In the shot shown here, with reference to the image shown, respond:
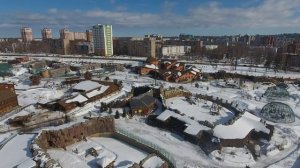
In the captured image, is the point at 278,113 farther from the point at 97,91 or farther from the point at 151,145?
the point at 97,91

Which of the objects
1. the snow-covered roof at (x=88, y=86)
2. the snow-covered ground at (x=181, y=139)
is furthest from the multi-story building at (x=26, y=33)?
the snow-covered roof at (x=88, y=86)

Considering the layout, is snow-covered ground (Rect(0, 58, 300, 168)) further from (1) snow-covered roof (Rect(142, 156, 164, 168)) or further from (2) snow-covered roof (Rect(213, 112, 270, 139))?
(1) snow-covered roof (Rect(142, 156, 164, 168))

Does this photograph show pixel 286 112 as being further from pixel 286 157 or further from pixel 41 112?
pixel 41 112

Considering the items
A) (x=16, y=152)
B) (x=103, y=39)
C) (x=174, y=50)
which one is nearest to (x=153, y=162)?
(x=16, y=152)

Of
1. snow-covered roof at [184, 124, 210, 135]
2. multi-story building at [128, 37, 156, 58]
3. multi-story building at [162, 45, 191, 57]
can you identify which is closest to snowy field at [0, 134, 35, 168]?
snow-covered roof at [184, 124, 210, 135]

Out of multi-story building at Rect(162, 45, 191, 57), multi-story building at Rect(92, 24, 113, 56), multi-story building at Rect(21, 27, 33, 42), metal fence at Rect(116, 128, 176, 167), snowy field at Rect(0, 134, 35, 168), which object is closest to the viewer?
snowy field at Rect(0, 134, 35, 168)

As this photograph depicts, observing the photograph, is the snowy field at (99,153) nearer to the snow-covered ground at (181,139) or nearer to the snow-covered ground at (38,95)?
the snow-covered ground at (181,139)
